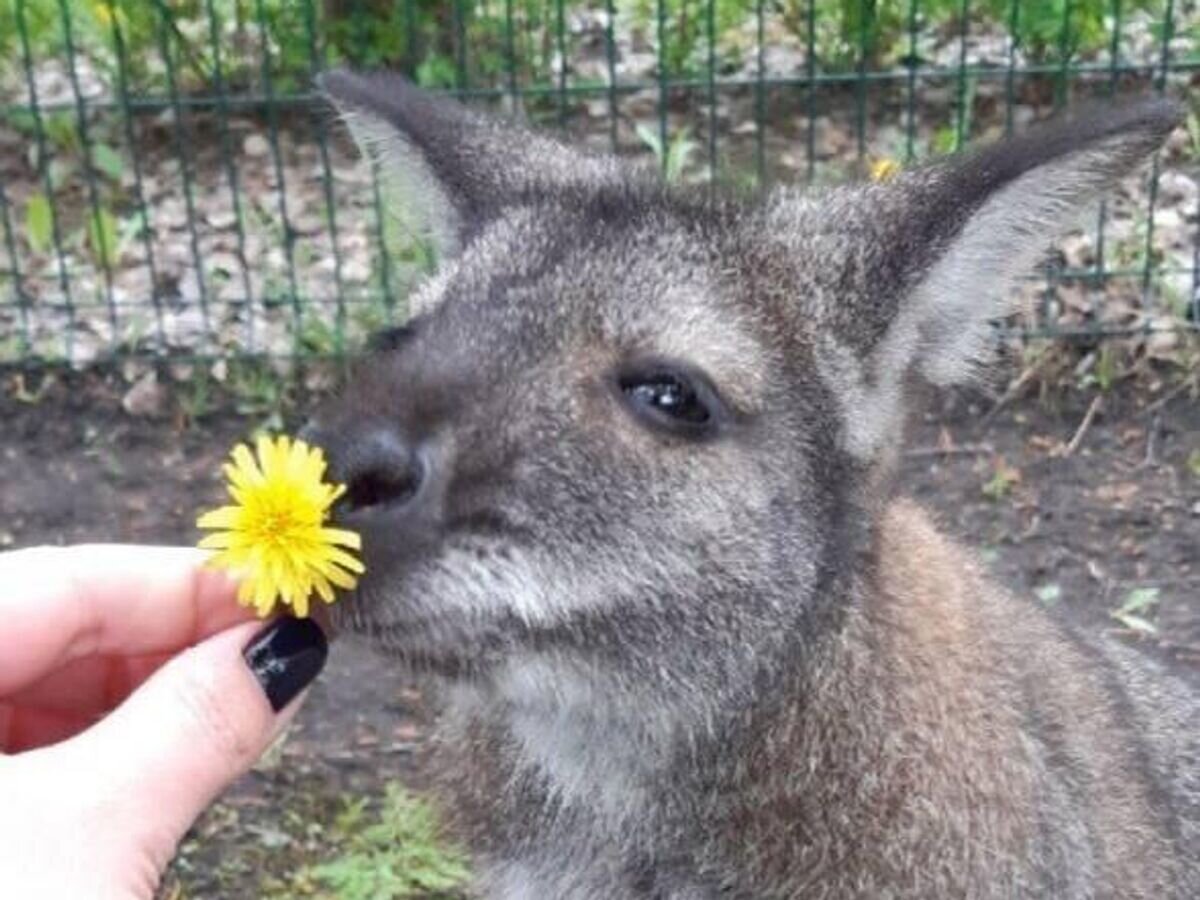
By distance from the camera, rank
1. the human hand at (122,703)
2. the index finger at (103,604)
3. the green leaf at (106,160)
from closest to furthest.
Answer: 1. the human hand at (122,703)
2. the index finger at (103,604)
3. the green leaf at (106,160)

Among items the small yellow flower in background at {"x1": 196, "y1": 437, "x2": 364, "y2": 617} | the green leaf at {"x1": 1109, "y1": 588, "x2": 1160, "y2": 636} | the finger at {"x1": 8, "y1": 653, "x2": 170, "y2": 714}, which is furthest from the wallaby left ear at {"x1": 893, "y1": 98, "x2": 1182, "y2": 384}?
the green leaf at {"x1": 1109, "y1": 588, "x2": 1160, "y2": 636}

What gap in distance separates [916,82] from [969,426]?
119 centimetres

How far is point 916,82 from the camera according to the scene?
258 inches

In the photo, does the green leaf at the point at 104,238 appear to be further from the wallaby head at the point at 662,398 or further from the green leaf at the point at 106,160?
the wallaby head at the point at 662,398

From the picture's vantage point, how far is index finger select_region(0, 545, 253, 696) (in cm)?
277

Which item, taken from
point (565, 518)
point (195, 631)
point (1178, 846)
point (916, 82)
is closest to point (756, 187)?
point (565, 518)

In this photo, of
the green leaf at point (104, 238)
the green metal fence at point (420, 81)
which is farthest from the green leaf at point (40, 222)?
the green leaf at point (104, 238)

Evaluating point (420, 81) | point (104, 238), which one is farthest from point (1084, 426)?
point (104, 238)

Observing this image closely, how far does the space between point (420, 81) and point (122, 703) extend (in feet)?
12.2

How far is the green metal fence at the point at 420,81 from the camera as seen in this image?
6.11 metres

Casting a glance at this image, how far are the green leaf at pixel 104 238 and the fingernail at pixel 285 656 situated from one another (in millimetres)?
3859

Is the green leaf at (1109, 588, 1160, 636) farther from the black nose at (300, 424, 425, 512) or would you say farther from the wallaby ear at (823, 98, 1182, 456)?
the black nose at (300, 424, 425, 512)

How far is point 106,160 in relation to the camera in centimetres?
671

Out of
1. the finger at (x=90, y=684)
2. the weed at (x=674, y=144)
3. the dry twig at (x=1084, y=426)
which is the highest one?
the finger at (x=90, y=684)
